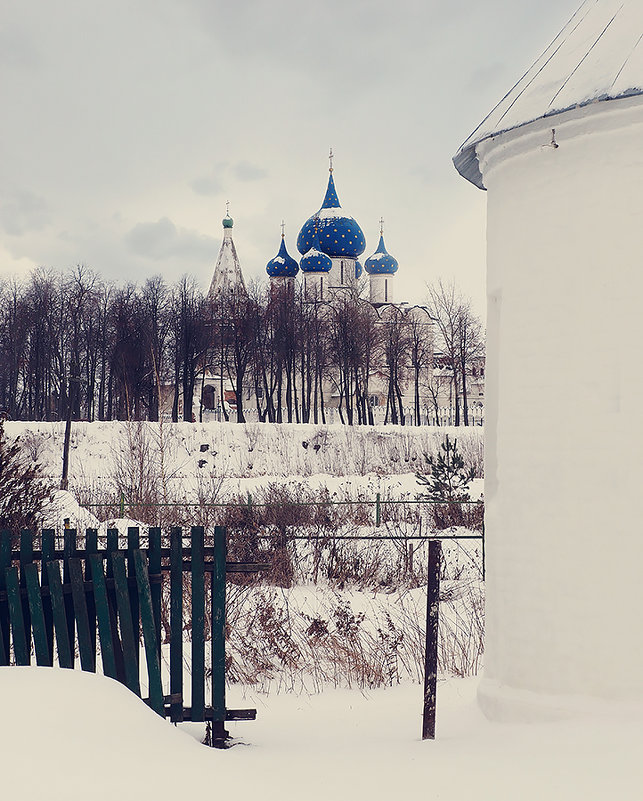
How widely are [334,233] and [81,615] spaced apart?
5357 cm

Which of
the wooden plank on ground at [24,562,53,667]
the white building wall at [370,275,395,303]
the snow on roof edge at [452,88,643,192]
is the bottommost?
the wooden plank on ground at [24,562,53,667]

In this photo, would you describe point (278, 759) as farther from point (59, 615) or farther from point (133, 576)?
point (59, 615)

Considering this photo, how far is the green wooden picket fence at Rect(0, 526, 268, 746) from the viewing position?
5539 mm

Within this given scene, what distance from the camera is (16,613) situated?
556 centimetres

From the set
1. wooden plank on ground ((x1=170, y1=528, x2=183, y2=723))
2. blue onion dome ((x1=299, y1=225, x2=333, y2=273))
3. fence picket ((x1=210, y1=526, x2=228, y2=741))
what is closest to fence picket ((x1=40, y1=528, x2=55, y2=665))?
wooden plank on ground ((x1=170, y1=528, x2=183, y2=723))

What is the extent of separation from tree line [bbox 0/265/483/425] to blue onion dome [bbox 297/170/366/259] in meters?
9.33

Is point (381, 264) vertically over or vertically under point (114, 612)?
over

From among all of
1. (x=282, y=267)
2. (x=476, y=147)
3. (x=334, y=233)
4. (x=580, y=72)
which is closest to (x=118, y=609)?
(x=476, y=147)

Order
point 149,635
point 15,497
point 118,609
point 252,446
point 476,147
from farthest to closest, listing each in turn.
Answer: point 252,446 → point 15,497 → point 476,147 → point 118,609 → point 149,635

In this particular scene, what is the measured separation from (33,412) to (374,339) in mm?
16958

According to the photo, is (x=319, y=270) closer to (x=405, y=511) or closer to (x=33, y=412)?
(x=33, y=412)

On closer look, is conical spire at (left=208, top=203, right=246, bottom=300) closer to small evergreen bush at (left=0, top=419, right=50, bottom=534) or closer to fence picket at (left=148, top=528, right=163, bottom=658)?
small evergreen bush at (left=0, top=419, right=50, bottom=534)

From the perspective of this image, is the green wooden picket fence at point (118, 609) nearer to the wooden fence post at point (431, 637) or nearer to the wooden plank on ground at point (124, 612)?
the wooden plank on ground at point (124, 612)

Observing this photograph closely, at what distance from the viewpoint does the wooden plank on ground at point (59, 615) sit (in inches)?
216
